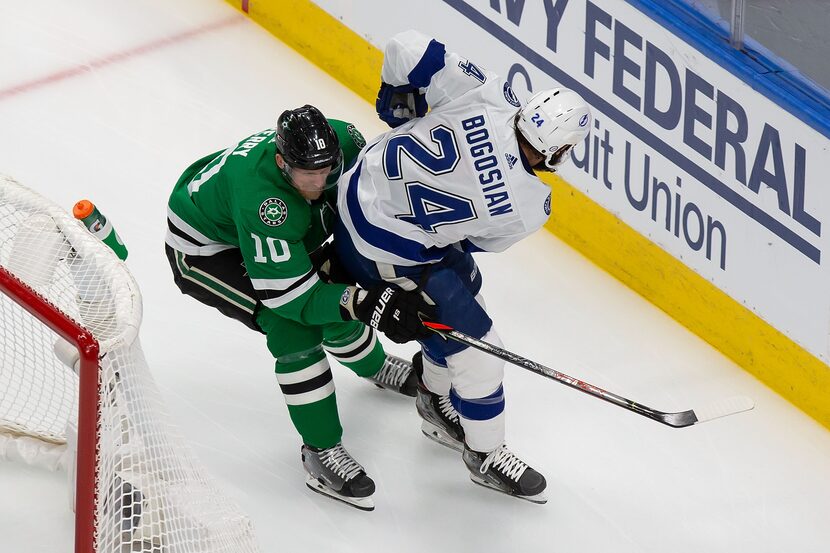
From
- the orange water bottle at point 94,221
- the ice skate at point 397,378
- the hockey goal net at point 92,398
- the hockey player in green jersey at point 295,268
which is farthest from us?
the ice skate at point 397,378

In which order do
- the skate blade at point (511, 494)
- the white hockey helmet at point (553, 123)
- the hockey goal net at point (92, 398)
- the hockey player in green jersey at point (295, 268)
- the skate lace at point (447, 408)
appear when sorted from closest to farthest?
the hockey goal net at point (92, 398)
the white hockey helmet at point (553, 123)
the hockey player in green jersey at point (295, 268)
the skate blade at point (511, 494)
the skate lace at point (447, 408)

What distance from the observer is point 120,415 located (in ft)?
9.79

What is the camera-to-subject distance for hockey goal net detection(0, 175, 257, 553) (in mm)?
2854

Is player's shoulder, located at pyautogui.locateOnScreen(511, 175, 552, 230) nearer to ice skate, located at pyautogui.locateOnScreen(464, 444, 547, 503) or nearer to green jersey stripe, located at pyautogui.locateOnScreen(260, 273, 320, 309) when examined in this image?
green jersey stripe, located at pyautogui.locateOnScreen(260, 273, 320, 309)

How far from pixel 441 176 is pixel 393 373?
0.96 meters

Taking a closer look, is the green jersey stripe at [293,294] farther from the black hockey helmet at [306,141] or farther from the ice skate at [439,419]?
the ice skate at [439,419]

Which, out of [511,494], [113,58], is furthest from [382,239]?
[113,58]

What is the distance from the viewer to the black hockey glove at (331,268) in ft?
12.2

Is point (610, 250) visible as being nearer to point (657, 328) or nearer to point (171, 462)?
point (657, 328)

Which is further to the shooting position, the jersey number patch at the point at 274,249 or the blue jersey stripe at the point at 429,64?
A: the blue jersey stripe at the point at 429,64

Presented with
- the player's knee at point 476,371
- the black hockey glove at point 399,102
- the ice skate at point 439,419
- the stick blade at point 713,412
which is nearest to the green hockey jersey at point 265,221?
the black hockey glove at point 399,102

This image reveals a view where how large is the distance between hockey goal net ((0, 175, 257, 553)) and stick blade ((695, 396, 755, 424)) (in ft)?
3.77

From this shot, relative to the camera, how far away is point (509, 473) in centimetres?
378

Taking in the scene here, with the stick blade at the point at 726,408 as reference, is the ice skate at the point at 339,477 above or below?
below
